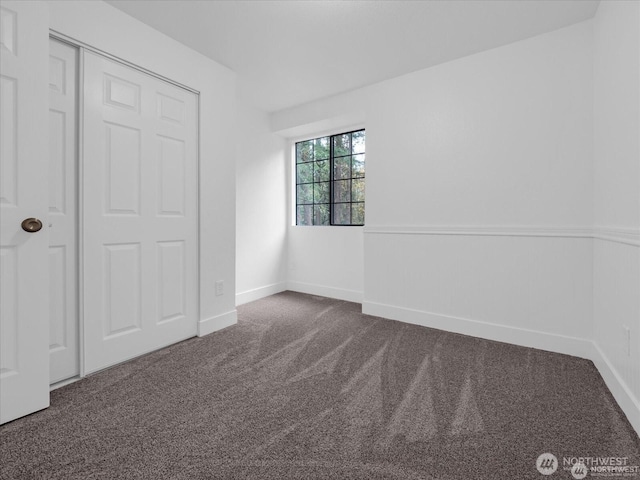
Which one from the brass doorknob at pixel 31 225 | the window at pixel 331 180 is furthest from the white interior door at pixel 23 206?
the window at pixel 331 180

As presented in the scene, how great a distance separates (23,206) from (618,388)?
10.6 ft

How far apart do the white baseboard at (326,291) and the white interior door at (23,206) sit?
9.66 feet

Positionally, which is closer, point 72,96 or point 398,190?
point 72,96

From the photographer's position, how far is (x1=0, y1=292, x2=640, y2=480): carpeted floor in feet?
4.03

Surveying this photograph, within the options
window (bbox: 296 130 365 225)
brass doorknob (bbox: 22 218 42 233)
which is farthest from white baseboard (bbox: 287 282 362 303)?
brass doorknob (bbox: 22 218 42 233)

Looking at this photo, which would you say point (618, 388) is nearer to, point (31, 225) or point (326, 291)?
point (326, 291)

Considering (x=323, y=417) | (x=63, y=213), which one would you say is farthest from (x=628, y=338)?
(x=63, y=213)

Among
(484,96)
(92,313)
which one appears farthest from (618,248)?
(92,313)

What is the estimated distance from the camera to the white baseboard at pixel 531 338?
1579 mm

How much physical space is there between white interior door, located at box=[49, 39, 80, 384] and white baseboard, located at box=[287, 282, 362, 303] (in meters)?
2.74

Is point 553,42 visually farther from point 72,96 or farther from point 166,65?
point 72,96

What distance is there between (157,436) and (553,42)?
3598 mm

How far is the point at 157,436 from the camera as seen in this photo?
4.57 feet

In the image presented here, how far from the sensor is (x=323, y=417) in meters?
1.53
